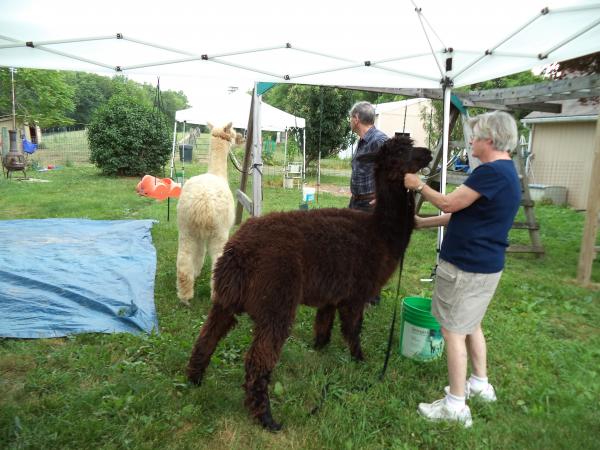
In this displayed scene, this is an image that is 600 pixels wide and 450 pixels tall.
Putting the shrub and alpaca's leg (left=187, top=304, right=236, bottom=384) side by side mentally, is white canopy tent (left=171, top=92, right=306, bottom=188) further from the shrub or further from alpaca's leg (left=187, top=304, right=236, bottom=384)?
alpaca's leg (left=187, top=304, right=236, bottom=384)

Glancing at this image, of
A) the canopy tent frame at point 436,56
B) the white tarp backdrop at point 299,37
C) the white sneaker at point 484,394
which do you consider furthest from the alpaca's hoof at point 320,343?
the white tarp backdrop at point 299,37

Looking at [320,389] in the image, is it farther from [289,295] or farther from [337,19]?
[337,19]

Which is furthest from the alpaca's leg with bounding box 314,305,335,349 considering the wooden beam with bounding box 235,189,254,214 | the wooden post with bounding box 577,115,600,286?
the wooden post with bounding box 577,115,600,286

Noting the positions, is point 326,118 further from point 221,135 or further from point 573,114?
point 221,135

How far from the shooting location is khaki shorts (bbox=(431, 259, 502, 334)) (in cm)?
283

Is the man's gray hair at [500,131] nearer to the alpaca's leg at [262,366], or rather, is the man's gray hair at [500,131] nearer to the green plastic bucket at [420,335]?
the green plastic bucket at [420,335]

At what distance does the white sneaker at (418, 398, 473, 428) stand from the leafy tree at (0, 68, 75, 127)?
105ft

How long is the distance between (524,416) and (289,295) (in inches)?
80.3

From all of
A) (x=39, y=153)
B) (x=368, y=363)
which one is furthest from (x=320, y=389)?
(x=39, y=153)

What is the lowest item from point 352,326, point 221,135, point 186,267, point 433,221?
point 352,326

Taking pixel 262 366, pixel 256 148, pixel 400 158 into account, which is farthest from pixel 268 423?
pixel 256 148

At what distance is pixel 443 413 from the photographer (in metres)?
2.97

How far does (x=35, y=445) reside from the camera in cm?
245

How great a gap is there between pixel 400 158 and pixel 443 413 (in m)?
1.96
